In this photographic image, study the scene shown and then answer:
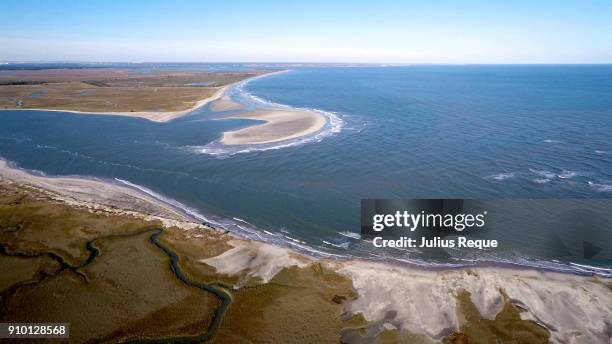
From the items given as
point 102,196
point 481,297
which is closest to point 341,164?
point 481,297

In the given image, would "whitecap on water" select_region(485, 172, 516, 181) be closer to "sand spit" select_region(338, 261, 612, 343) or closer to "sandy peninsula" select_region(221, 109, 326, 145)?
"sand spit" select_region(338, 261, 612, 343)

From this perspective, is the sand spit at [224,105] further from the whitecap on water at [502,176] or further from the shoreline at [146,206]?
the whitecap on water at [502,176]

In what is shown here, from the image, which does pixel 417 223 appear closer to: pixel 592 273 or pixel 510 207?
pixel 510 207

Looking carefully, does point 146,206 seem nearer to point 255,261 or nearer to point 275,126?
point 255,261

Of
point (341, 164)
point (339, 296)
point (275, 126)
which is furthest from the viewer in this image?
point (275, 126)

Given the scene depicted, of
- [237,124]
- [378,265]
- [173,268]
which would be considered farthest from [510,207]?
[237,124]

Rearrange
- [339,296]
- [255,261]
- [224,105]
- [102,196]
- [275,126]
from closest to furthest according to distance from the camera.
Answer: [339,296], [255,261], [102,196], [275,126], [224,105]

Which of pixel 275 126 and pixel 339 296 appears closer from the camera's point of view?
pixel 339 296
